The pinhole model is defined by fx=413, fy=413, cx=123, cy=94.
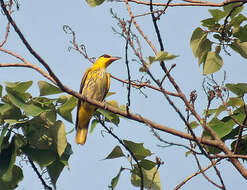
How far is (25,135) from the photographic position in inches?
99.0

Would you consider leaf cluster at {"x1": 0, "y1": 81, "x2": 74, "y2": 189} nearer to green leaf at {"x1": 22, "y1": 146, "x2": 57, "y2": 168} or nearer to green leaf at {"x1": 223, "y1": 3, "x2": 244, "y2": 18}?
green leaf at {"x1": 22, "y1": 146, "x2": 57, "y2": 168}

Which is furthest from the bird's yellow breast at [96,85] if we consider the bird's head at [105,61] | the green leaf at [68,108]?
the green leaf at [68,108]

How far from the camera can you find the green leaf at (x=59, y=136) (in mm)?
2441

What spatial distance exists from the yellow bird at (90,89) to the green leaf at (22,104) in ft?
8.18

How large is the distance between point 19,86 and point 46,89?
179mm

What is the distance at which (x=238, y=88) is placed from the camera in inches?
101

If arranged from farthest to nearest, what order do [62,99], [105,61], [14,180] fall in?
[105,61], [62,99], [14,180]

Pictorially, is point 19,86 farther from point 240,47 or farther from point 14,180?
point 240,47

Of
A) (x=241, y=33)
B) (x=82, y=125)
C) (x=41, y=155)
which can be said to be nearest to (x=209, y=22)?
(x=241, y=33)

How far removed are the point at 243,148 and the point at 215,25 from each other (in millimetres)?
847

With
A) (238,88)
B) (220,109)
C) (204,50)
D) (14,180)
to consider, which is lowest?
(14,180)

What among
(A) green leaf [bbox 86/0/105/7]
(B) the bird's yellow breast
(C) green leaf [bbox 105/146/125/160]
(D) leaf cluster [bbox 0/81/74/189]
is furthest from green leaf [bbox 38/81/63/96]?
(B) the bird's yellow breast

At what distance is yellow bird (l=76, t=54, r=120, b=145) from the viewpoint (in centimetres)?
509

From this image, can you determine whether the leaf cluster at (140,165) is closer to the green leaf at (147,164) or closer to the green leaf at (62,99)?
the green leaf at (147,164)
